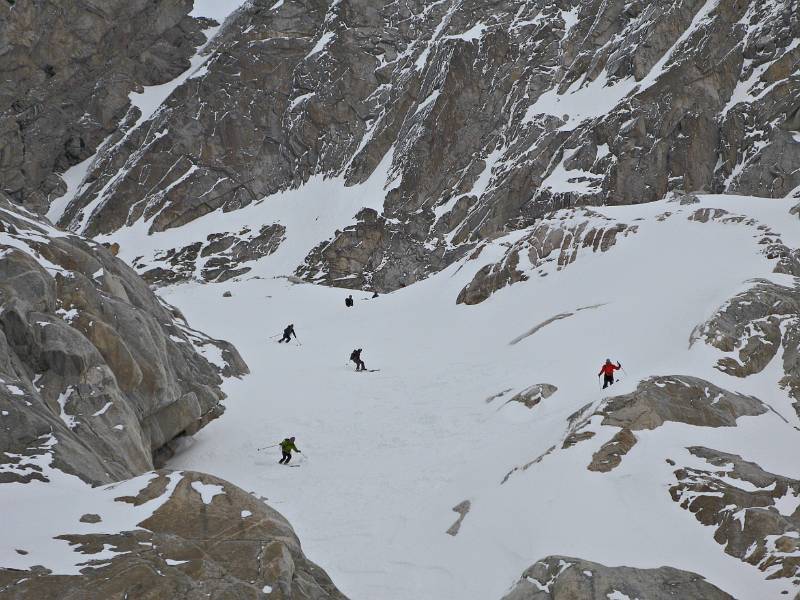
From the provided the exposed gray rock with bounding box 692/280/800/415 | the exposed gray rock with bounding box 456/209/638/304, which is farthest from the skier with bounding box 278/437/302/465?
the exposed gray rock with bounding box 456/209/638/304

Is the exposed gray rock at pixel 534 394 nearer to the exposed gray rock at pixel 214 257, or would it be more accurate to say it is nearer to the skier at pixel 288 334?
the skier at pixel 288 334

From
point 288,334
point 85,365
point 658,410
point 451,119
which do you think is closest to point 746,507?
point 658,410

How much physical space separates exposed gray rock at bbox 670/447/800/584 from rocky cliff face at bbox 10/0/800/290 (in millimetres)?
45326

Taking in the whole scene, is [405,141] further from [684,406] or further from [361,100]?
[684,406]

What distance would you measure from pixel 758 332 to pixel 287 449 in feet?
45.7

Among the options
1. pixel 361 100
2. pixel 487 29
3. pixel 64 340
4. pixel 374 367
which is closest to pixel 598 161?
pixel 487 29

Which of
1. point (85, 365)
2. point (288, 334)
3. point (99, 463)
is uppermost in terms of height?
point (85, 365)

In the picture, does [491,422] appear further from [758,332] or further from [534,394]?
[758,332]

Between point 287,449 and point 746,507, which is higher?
point 746,507

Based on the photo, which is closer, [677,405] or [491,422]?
[677,405]

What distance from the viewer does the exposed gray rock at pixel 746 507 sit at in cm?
1235

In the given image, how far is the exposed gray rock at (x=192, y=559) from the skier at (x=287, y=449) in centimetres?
928

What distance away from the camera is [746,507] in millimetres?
13492

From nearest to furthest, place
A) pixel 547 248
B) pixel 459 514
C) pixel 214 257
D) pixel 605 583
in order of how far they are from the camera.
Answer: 1. pixel 605 583
2. pixel 459 514
3. pixel 547 248
4. pixel 214 257
